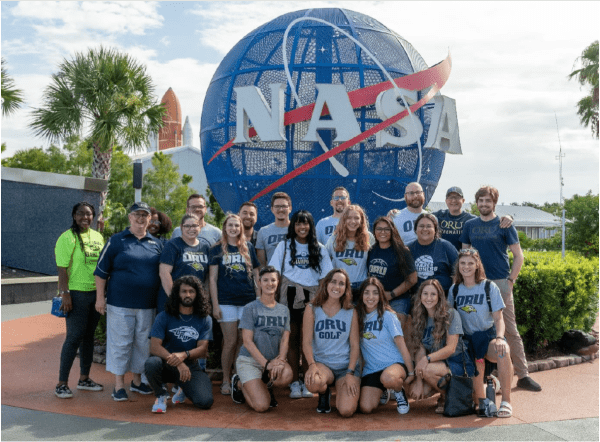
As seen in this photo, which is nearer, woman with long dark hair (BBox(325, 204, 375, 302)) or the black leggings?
woman with long dark hair (BBox(325, 204, 375, 302))

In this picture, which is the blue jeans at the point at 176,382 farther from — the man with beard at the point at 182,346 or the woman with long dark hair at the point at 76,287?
the woman with long dark hair at the point at 76,287

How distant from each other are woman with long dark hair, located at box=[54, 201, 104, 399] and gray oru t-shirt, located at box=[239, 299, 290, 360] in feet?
5.29

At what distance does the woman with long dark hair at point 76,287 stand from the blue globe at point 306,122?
4063 millimetres

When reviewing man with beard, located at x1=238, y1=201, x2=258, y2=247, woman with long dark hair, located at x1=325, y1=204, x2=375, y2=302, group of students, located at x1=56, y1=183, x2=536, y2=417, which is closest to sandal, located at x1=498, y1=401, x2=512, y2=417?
group of students, located at x1=56, y1=183, x2=536, y2=417

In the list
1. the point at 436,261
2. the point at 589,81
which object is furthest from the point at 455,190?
the point at 589,81

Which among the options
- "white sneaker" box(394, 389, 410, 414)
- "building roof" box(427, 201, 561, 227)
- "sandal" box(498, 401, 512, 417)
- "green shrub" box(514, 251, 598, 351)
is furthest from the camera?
"building roof" box(427, 201, 561, 227)

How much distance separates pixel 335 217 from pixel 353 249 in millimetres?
705

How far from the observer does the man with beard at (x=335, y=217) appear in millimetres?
6254

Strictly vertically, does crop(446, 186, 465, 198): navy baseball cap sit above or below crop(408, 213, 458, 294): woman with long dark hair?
above

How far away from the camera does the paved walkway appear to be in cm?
470

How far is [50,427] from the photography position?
4.91 meters

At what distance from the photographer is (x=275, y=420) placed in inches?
202

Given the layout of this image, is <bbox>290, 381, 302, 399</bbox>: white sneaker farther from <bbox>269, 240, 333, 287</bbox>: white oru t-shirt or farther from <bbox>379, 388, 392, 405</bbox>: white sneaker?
<bbox>269, 240, 333, 287</bbox>: white oru t-shirt

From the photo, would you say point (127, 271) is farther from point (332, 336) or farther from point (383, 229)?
point (383, 229)
